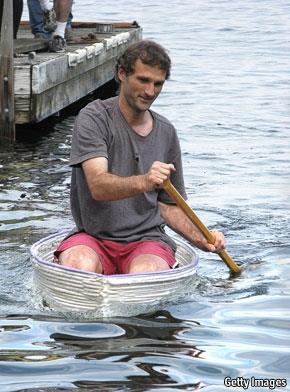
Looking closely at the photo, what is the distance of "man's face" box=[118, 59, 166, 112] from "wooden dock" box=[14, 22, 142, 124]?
5607 millimetres

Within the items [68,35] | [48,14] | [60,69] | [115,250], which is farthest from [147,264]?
[68,35]

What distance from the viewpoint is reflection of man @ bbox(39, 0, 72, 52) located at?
45.7 feet

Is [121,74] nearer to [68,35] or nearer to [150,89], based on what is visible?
[150,89]

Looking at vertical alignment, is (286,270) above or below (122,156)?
below

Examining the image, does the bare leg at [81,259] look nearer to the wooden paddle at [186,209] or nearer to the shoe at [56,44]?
the wooden paddle at [186,209]

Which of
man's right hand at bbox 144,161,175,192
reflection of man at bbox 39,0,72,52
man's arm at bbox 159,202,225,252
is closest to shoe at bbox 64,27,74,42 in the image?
reflection of man at bbox 39,0,72,52

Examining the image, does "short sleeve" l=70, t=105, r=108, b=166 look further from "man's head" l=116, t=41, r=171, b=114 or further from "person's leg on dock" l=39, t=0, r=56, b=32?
"person's leg on dock" l=39, t=0, r=56, b=32

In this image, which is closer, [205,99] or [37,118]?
[37,118]

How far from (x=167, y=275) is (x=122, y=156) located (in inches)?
30.7

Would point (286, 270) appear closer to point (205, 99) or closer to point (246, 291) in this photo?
point (246, 291)

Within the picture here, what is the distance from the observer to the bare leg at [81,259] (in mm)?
6805

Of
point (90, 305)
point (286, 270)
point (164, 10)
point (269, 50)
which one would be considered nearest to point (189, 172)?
point (286, 270)

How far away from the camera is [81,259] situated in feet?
22.4

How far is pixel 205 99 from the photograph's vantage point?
18.7 m
